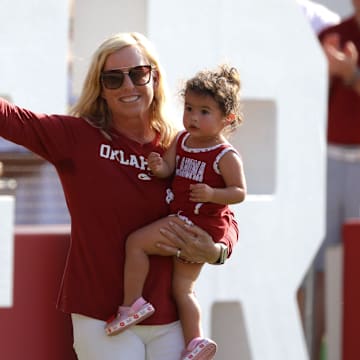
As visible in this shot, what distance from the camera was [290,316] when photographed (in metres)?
5.52

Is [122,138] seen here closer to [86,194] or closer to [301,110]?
[86,194]

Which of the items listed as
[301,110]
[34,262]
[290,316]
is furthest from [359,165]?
[34,262]

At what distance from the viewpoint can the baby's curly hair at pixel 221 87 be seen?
3918 mm

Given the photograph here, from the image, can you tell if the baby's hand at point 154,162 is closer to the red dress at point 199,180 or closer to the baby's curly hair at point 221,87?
the red dress at point 199,180

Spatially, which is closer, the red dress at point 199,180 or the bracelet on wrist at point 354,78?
the red dress at point 199,180

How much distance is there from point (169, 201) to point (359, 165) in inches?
81.6

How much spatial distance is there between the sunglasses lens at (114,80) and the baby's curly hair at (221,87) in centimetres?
22

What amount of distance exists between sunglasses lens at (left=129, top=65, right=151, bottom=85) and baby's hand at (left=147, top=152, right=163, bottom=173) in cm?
25

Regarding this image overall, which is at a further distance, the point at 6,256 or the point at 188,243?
the point at 6,256

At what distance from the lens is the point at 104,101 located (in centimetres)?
407

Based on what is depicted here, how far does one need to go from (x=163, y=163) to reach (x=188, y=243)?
0.28 metres

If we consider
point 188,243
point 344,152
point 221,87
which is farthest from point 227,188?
point 344,152

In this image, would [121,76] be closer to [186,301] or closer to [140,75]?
[140,75]

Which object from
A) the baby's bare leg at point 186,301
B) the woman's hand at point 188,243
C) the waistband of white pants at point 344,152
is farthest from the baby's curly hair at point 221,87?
the waistband of white pants at point 344,152
